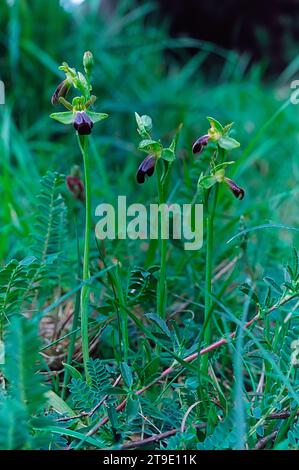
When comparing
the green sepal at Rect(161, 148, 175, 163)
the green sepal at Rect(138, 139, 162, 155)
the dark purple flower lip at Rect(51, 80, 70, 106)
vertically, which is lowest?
the green sepal at Rect(161, 148, 175, 163)

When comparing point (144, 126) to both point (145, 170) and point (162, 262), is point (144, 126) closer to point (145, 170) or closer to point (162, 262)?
point (145, 170)

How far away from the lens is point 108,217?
141 cm

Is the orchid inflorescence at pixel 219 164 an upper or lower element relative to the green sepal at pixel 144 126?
lower

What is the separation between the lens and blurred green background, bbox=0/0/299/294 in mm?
1618

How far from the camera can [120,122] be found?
259cm

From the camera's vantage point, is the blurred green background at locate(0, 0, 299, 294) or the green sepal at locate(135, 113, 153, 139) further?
the blurred green background at locate(0, 0, 299, 294)

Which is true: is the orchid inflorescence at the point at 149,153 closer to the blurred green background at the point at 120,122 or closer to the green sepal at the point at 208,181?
the green sepal at the point at 208,181

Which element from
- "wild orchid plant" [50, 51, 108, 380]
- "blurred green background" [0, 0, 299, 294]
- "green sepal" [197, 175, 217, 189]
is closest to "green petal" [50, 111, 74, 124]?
"wild orchid plant" [50, 51, 108, 380]

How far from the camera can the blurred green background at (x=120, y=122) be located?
1618 mm

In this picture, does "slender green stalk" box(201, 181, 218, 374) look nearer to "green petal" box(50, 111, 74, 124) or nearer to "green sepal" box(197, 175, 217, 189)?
"green sepal" box(197, 175, 217, 189)

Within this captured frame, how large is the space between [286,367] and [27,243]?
67 centimetres

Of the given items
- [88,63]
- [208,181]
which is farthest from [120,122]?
[208,181]

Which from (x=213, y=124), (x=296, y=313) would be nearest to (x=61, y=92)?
(x=213, y=124)

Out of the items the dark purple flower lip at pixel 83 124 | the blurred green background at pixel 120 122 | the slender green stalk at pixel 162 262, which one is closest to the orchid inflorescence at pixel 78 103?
the dark purple flower lip at pixel 83 124
